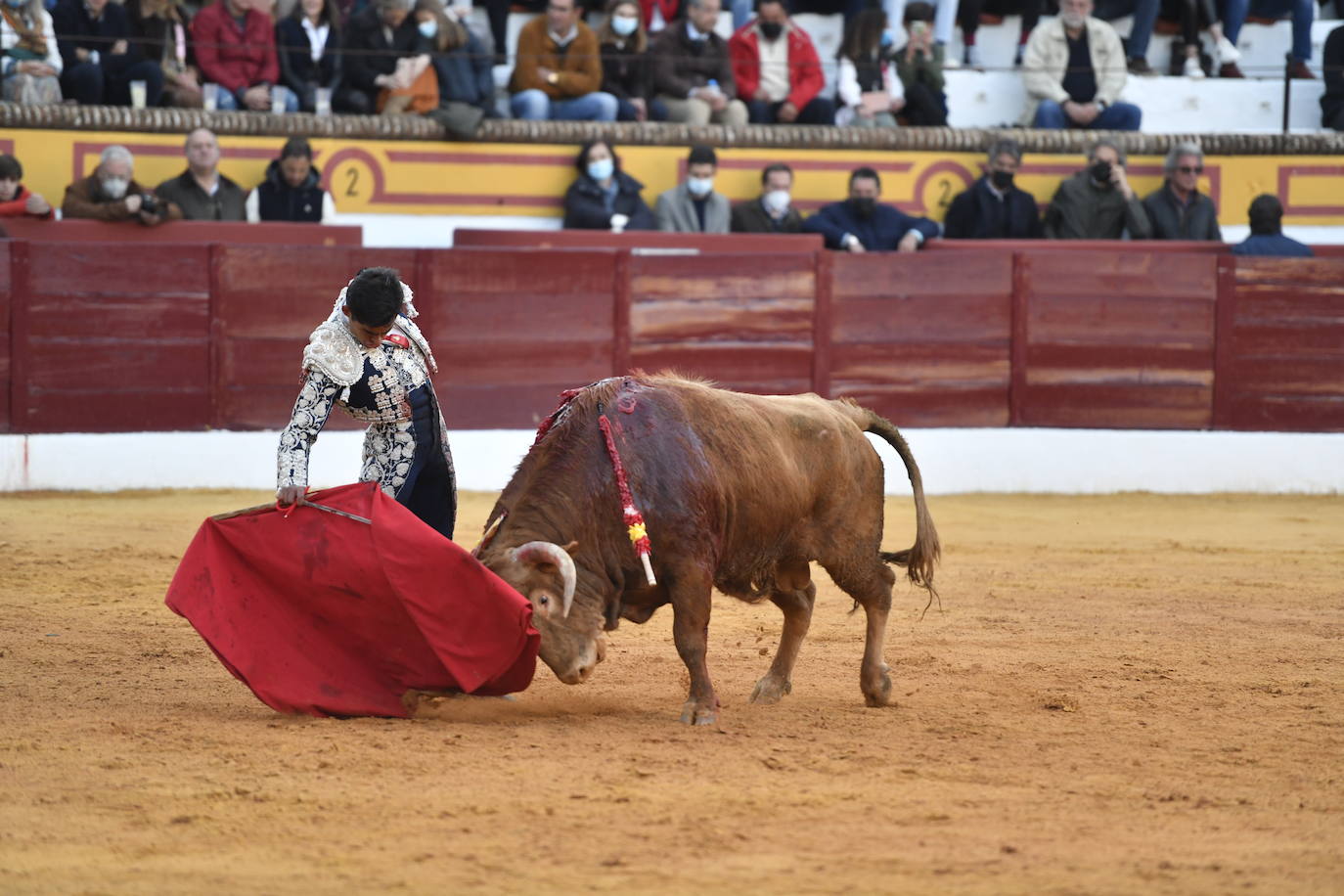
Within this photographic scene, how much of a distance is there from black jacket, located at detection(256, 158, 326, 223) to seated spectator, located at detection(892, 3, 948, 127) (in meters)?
4.05

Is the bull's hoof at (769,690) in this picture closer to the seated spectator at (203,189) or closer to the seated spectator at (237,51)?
the seated spectator at (203,189)

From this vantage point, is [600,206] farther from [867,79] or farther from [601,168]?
[867,79]

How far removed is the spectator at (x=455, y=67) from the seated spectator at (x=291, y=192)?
96cm

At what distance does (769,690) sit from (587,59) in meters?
6.54

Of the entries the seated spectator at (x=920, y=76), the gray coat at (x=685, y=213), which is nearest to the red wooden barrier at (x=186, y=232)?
the gray coat at (x=685, y=213)

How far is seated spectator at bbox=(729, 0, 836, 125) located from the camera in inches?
442

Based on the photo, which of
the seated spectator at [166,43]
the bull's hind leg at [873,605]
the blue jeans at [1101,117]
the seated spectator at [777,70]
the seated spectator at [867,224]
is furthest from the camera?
the blue jeans at [1101,117]

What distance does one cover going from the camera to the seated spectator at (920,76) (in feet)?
37.8

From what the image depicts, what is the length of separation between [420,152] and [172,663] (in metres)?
5.47

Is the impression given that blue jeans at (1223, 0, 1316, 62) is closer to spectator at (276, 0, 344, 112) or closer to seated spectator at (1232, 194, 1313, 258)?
seated spectator at (1232, 194, 1313, 258)

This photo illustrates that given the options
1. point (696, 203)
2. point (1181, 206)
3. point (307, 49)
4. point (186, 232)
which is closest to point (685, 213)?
point (696, 203)

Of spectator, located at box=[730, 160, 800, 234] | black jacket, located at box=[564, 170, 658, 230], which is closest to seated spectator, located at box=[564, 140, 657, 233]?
black jacket, located at box=[564, 170, 658, 230]

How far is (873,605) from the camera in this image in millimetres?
4902

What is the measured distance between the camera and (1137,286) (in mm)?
10398
